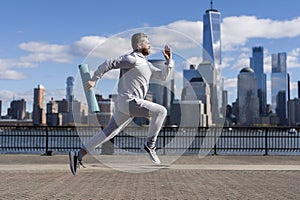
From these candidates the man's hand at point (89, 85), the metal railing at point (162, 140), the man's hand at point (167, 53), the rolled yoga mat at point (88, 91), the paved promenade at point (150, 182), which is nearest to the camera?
the man's hand at point (89, 85)

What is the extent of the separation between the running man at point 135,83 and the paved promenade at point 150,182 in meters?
1.68

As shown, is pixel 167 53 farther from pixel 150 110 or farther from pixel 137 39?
pixel 150 110

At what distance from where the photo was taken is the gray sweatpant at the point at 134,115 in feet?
24.6

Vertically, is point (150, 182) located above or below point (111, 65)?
below

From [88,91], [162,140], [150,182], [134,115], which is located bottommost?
[150,182]

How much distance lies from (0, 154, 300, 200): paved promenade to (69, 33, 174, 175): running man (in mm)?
1681

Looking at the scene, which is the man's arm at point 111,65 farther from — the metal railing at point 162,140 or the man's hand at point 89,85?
the metal railing at point 162,140

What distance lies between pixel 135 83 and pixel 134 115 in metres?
0.51

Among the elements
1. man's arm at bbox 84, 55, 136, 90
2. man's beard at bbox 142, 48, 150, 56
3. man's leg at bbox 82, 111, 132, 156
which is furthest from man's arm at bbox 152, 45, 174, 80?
man's leg at bbox 82, 111, 132, 156

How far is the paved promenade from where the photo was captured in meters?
9.02

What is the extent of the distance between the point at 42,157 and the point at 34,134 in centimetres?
392

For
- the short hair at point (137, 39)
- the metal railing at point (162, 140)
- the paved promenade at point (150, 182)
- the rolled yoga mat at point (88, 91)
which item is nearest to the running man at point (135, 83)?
the short hair at point (137, 39)

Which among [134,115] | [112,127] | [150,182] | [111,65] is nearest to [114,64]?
[111,65]

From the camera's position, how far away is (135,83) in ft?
24.9
